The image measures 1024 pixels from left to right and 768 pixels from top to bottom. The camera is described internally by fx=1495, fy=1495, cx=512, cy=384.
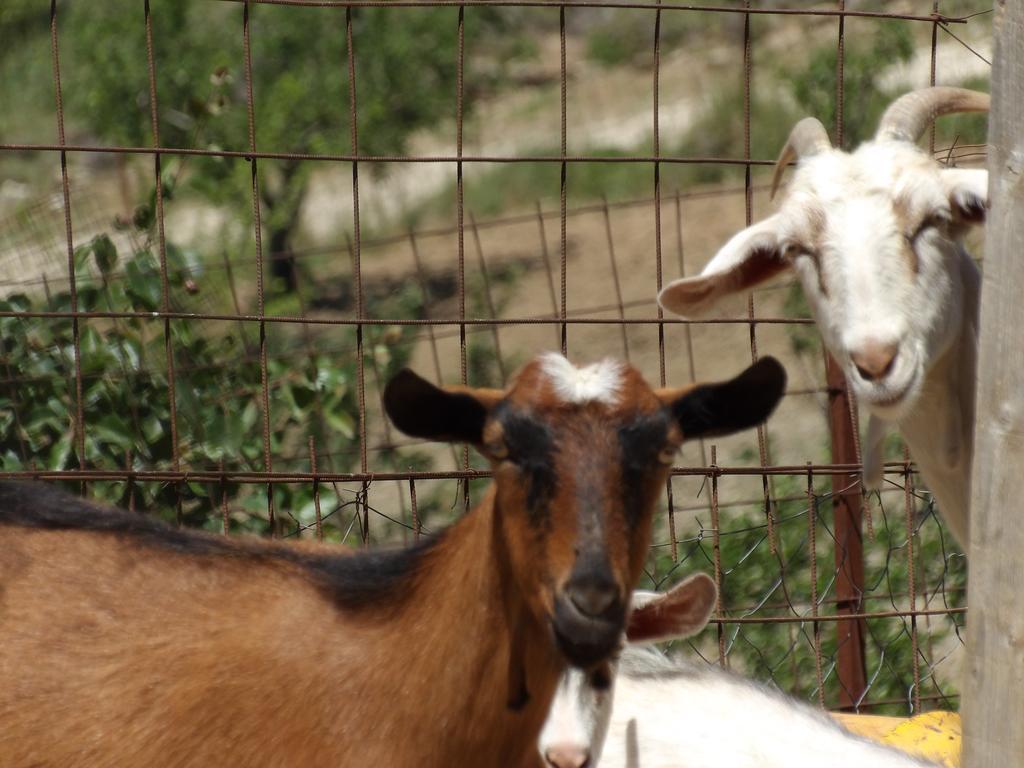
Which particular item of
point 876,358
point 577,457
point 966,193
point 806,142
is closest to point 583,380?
point 577,457

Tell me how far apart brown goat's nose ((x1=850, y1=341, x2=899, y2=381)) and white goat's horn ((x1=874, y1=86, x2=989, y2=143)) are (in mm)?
796

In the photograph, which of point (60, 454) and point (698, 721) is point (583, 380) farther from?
point (60, 454)

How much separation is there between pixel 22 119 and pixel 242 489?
17.1 meters

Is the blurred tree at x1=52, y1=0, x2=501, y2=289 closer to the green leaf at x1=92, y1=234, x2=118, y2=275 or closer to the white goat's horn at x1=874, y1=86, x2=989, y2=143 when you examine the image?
the green leaf at x1=92, y1=234, x2=118, y2=275

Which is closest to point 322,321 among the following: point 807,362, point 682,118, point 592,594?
point 592,594

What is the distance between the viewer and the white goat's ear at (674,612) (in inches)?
152

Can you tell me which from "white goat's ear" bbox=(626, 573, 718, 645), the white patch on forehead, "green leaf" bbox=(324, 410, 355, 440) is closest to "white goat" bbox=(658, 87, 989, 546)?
"white goat's ear" bbox=(626, 573, 718, 645)

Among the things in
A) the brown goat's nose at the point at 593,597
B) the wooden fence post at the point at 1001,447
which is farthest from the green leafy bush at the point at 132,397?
the wooden fence post at the point at 1001,447

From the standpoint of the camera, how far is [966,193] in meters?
3.87

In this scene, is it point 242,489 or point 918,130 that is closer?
point 918,130

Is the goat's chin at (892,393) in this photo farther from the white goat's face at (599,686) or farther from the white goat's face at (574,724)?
the white goat's face at (574,724)

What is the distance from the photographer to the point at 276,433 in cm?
622

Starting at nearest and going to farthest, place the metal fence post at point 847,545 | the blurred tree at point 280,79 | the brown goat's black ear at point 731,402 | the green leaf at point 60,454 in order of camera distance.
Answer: the brown goat's black ear at point 731,402
the metal fence post at point 847,545
the green leaf at point 60,454
the blurred tree at point 280,79

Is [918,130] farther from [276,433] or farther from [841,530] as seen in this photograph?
[276,433]
